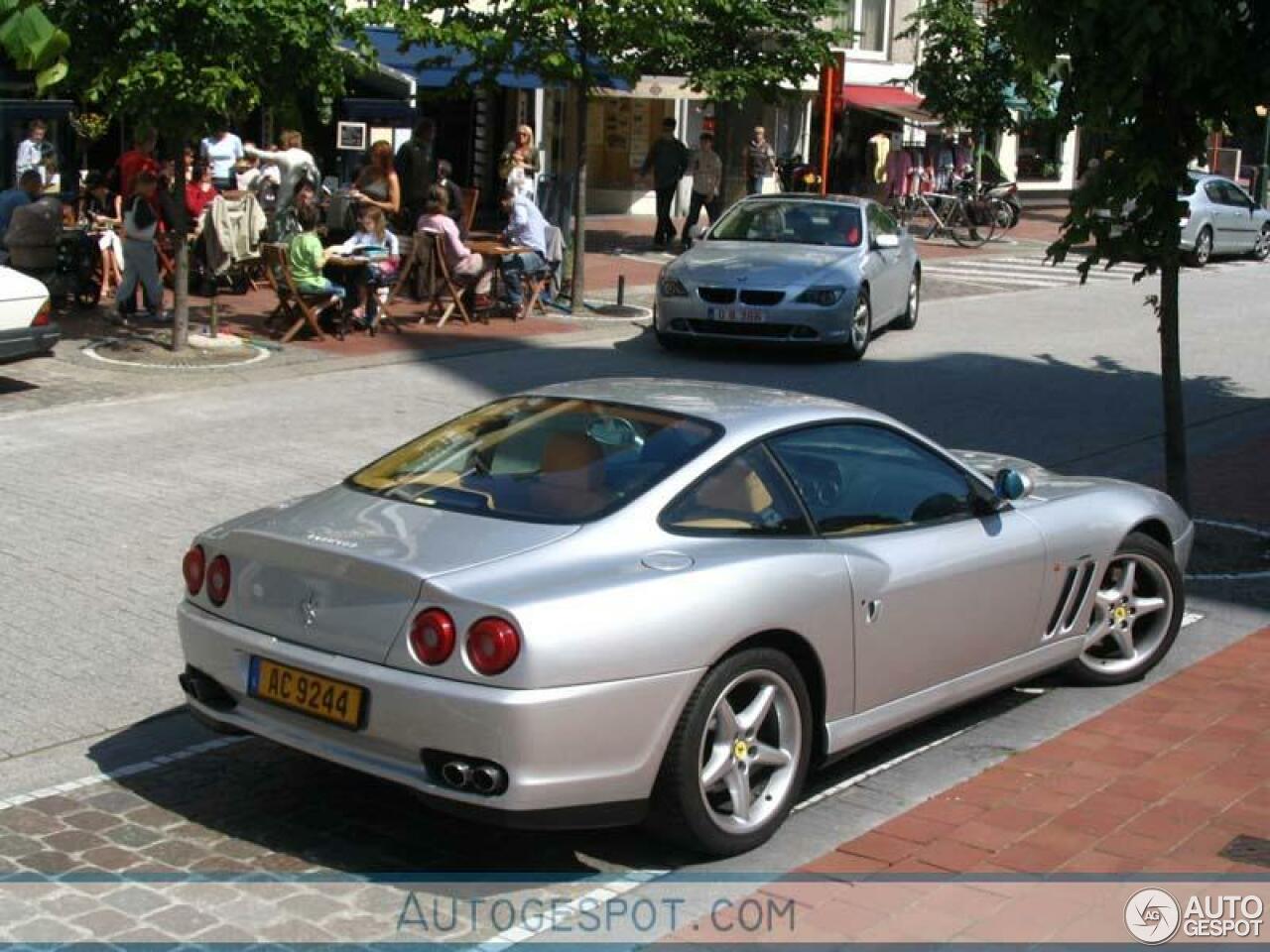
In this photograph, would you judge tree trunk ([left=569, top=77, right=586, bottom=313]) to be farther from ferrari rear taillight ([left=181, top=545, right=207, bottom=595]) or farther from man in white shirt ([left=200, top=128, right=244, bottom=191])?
ferrari rear taillight ([left=181, top=545, right=207, bottom=595])

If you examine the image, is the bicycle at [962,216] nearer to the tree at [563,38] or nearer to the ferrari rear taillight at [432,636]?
the tree at [563,38]

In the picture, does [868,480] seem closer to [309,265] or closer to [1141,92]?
[1141,92]

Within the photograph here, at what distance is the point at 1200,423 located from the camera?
14.9m

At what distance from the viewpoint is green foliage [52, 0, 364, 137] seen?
14.1 metres

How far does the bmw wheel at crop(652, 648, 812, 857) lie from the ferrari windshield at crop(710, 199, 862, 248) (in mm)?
12320

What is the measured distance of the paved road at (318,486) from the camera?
19.2ft

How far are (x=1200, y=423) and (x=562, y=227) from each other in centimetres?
911

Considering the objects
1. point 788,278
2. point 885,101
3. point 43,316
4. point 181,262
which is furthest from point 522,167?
point 885,101

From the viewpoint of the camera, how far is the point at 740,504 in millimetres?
5930

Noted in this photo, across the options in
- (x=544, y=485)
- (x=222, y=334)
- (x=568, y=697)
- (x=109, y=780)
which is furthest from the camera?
(x=222, y=334)

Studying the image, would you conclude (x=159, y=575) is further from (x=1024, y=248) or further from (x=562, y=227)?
(x=1024, y=248)

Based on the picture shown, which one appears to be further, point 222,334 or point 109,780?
point 222,334

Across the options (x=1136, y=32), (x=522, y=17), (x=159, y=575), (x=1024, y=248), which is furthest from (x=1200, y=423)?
(x=1024, y=248)

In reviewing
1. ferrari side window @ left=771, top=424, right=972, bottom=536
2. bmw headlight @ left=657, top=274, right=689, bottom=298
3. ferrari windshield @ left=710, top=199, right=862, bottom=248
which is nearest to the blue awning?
ferrari windshield @ left=710, top=199, right=862, bottom=248
